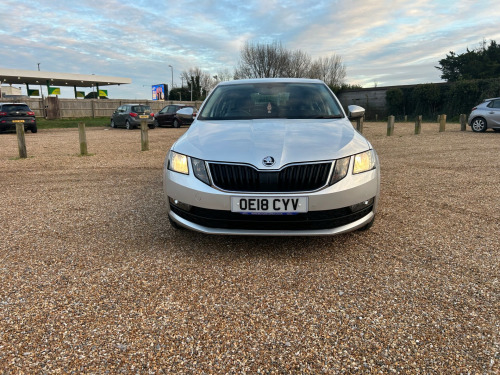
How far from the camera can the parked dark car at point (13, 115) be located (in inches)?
680

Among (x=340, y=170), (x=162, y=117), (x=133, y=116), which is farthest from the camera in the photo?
(x=162, y=117)

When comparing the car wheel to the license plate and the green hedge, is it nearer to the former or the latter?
the green hedge

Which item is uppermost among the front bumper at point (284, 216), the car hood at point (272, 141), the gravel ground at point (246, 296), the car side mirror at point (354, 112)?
the car side mirror at point (354, 112)

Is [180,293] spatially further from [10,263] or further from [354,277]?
[10,263]

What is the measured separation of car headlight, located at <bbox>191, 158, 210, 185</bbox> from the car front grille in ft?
0.29

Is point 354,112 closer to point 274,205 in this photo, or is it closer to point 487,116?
point 274,205

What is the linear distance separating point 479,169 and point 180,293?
6.53 m

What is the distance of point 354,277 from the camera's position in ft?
8.45

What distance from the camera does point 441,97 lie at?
2619cm

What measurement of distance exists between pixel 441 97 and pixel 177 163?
28.1 meters

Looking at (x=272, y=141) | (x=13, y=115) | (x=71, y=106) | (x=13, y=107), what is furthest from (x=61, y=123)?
(x=272, y=141)

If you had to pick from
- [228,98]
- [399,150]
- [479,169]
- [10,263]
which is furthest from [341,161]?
[399,150]

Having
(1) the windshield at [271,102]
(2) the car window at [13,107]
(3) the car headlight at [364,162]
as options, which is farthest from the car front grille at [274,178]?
(2) the car window at [13,107]

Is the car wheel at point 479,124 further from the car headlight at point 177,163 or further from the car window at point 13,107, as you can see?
the car window at point 13,107
